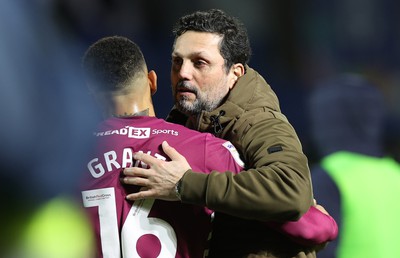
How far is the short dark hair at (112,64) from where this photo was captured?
7.04 ft

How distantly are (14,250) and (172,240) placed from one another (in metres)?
0.47

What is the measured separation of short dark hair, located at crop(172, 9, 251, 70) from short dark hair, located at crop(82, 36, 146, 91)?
12.2 inches

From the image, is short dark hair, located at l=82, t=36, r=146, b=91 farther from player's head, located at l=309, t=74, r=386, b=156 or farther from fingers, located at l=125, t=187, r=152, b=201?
player's head, located at l=309, t=74, r=386, b=156

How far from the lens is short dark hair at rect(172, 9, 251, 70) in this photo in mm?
2436

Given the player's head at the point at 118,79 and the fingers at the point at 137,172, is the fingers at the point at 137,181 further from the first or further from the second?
the player's head at the point at 118,79

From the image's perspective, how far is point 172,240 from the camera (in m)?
2.05

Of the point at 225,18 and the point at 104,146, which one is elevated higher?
the point at 225,18

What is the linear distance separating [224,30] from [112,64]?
1.50 feet

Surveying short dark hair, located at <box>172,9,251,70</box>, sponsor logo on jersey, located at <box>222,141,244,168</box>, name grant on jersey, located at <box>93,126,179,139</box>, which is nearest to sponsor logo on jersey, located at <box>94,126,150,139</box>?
name grant on jersey, located at <box>93,126,179,139</box>

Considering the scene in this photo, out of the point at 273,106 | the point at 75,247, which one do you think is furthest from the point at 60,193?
the point at 273,106

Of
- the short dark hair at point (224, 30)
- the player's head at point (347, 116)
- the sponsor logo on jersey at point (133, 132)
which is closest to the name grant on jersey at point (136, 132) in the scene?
the sponsor logo on jersey at point (133, 132)

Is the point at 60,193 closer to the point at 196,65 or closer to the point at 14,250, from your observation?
the point at 14,250

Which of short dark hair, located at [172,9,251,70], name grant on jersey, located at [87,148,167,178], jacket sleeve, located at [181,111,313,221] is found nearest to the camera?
jacket sleeve, located at [181,111,313,221]

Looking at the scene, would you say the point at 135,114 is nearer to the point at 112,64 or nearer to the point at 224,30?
the point at 112,64
